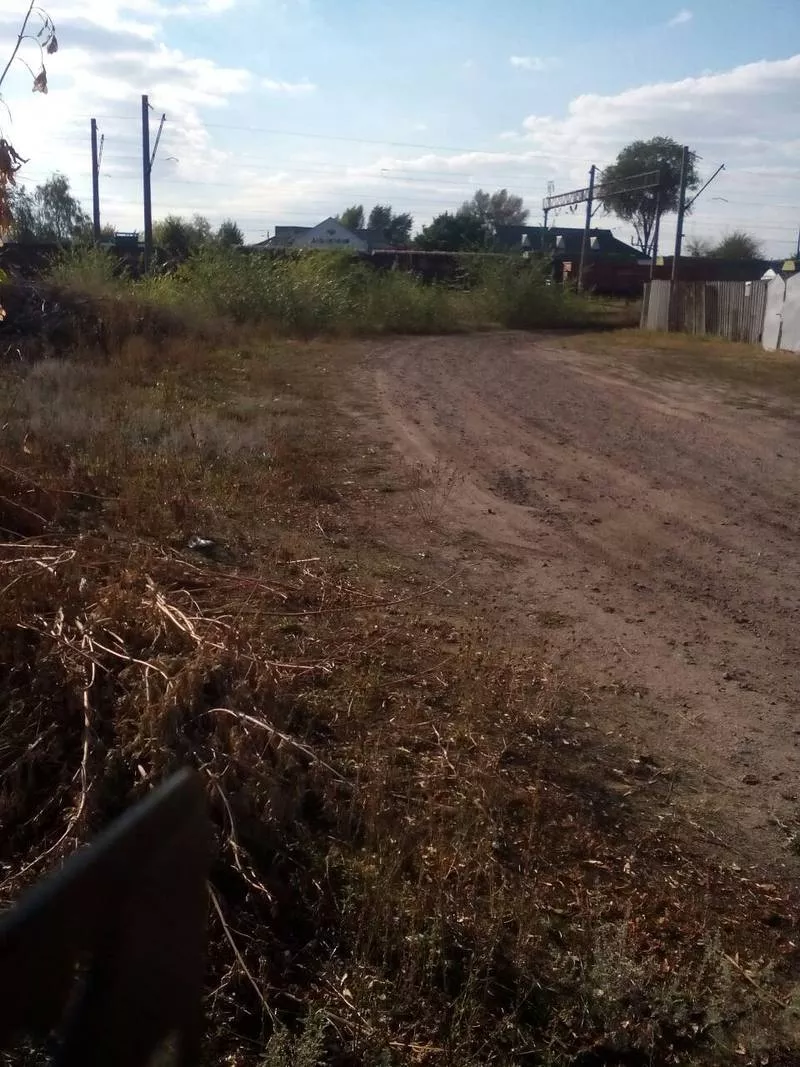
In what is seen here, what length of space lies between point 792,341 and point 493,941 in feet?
78.6

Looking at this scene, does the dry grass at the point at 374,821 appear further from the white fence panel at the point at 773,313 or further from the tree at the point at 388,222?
the tree at the point at 388,222

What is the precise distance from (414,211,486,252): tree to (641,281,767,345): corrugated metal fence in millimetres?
24324

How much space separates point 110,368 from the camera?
15.7 metres

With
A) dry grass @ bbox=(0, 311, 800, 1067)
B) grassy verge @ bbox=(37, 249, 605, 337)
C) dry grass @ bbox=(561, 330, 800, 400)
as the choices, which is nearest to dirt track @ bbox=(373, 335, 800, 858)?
dry grass @ bbox=(0, 311, 800, 1067)

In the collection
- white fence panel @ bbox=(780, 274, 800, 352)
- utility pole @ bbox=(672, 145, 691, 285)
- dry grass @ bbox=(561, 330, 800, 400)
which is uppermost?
utility pole @ bbox=(672, 145, 691, 285)

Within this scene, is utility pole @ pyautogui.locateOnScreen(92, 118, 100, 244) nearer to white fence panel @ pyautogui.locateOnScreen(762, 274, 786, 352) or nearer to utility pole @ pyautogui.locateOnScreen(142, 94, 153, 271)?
utility pole @ pyautogui.locateOnScreen(142, 94, 153, 271)

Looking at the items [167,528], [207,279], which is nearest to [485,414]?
[167,528]

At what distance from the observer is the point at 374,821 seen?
11.8 feet

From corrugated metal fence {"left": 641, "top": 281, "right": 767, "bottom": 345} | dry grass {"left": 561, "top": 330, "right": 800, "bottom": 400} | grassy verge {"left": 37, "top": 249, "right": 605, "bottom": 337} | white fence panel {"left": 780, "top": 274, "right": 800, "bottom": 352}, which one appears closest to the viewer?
dry grass {"left": 561, "top": 330, "right": 800, "bottom": 400}

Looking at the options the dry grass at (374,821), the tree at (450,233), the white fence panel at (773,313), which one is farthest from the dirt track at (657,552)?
the tree at (450,233)

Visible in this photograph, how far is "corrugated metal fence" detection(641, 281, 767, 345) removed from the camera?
2689 cm

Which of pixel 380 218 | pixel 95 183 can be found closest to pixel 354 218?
pixel 380 218

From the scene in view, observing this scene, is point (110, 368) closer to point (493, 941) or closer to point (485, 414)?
point (485, 414)

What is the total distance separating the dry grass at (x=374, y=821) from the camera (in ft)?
9.43
